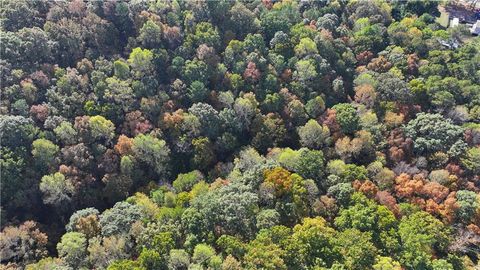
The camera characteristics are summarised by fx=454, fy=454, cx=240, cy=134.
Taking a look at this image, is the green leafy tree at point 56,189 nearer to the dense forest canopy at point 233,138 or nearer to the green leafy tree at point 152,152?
the dense forest canopy at point 233,138

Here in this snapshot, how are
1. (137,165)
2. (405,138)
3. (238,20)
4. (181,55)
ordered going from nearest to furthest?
(137,165) → (405,138) → (181,55) → (238,20)

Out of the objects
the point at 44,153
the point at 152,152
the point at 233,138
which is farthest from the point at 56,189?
the point at 233,138

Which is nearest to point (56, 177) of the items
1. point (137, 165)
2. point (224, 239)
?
point (137, 165)

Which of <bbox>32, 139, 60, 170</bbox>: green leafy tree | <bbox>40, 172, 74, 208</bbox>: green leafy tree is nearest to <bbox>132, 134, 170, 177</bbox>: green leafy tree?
<bbox>40, 172, 74, 208</bbox>: green leafy tree

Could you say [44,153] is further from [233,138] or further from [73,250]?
[233,138]

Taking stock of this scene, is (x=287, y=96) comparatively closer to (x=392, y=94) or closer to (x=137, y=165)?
(x=392, y=94)

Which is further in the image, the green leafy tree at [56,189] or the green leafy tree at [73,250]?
the green leafy tree at [56,189]

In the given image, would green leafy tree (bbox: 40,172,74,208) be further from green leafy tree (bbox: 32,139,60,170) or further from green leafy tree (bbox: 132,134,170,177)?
green leafy tree (bbox: 132,134,170,177)

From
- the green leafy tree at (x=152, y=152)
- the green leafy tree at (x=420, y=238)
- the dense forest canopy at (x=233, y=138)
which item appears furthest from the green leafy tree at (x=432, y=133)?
the green leafy tree at (x=152, y=152)
